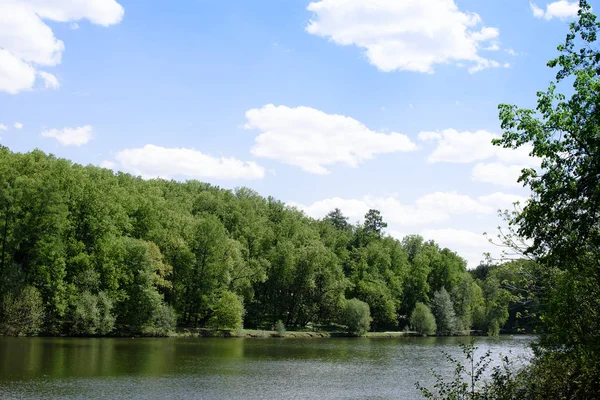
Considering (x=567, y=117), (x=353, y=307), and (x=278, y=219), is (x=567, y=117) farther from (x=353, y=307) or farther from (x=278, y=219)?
(x=278, y=219)

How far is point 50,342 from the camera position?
44625mm

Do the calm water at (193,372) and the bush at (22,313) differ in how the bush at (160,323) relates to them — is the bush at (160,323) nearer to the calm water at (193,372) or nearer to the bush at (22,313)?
the calm water at (193,372)

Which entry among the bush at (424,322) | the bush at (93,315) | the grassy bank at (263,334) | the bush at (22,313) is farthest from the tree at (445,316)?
the bush at (22,313)

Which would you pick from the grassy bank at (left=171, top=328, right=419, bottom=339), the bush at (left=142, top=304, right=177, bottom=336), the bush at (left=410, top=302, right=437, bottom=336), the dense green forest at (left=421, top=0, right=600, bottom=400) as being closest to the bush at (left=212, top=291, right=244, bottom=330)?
the grassy bank at (left=171, top=328, right=419, bottom=339)

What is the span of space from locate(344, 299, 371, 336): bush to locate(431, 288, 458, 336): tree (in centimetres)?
1701

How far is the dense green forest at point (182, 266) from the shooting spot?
53594 millimetres

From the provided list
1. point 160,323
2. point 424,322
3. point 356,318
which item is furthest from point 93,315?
point 424,322

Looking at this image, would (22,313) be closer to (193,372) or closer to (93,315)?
(93,315)

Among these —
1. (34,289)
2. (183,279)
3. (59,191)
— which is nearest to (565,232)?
(34,289)

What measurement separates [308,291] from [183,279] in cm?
2245

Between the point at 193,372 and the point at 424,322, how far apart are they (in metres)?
61.5

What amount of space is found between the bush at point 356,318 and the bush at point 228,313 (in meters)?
Result: 20.2

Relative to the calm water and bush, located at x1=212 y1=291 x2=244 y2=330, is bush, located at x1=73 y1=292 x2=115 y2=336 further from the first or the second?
bush, located at x1=212 y1=291 x2=244 y2=330

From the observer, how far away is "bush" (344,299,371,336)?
263 ft
